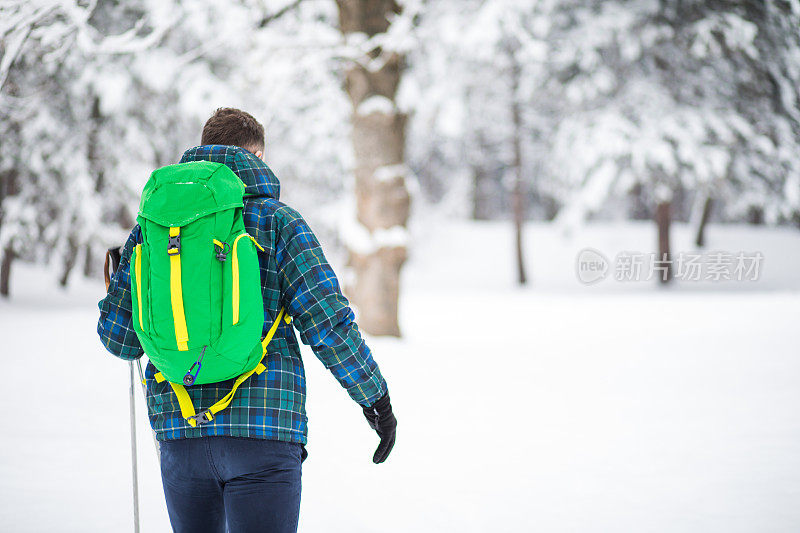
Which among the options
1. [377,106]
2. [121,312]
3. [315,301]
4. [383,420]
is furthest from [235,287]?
[377,106]

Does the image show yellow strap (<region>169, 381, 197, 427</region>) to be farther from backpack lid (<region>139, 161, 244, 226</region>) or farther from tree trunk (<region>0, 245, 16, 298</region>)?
tree trunk (<region>0, 245, 16, 298</region>)

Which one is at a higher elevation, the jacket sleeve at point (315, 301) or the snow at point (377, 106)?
the snow at point (377, 106)

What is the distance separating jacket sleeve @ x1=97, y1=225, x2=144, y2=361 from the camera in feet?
7.41

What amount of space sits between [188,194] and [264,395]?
0.60 meters

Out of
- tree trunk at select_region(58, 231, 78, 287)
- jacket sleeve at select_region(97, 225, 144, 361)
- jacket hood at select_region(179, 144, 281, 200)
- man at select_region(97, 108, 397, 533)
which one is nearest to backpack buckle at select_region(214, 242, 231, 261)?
man at select_region(97, 108, 397, 533)

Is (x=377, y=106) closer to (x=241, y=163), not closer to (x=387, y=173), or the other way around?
(x=387, y=173)

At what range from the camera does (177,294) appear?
77.4 inches

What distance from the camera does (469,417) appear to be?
6297 millimetres

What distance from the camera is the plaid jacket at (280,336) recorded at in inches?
82.0

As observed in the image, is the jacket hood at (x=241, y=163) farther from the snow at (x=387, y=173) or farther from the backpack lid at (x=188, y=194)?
the snow at (x=387, y=173)

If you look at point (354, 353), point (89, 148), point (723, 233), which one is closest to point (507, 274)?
point (723, 233)

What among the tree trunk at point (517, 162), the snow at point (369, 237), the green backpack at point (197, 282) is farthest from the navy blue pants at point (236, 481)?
the tree trunk at point (517, 162)

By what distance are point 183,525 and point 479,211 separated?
43.1m

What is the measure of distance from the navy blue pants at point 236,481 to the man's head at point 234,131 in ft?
2.98
